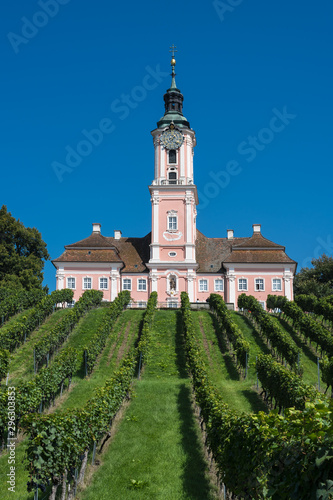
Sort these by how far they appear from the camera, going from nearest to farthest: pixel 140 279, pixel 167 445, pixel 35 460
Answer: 1. pixel 35 460
2. pixel 167 445
3. pixel 140 279

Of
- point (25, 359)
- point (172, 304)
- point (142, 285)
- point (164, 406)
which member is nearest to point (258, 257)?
point (172, 304)

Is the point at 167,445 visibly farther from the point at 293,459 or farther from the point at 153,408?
the point at 293,459

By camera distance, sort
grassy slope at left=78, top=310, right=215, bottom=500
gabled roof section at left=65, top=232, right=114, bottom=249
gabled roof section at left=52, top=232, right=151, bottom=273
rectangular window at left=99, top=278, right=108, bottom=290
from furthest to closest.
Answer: gabled roof section at left=65, top=232, right=114, bottom=249
gabled roof section at left=52, top=232, right=151, bottom=273
rectangular window at left=99, top=278, right=108, bottom=290
grassy slope at left=78, top=310, right=215, bottom=500

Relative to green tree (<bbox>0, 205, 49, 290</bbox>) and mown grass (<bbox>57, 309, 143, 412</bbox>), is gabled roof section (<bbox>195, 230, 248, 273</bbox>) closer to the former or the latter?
mown grass (<bbox>57, 309, 143, 412</bbox>)

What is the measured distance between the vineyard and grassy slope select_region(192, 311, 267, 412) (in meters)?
0.12

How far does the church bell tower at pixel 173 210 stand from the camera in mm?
56375

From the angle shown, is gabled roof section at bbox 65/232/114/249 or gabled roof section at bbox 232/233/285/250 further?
gabled roof section at bbox 65/232/114/249

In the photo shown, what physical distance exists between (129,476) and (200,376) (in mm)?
10372

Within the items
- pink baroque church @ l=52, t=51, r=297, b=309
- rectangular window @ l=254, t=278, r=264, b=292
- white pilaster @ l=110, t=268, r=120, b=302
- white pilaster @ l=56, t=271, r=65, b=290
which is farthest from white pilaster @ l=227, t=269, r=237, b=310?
white pilaster @ l=56, t=271, r=65, b=290

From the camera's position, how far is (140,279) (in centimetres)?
5706

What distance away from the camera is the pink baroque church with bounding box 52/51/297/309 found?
5609 centimetres

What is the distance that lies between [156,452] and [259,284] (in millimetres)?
38898

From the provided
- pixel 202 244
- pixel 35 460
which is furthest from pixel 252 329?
pixel 35 460

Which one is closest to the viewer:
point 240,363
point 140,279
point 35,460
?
point 35,460
